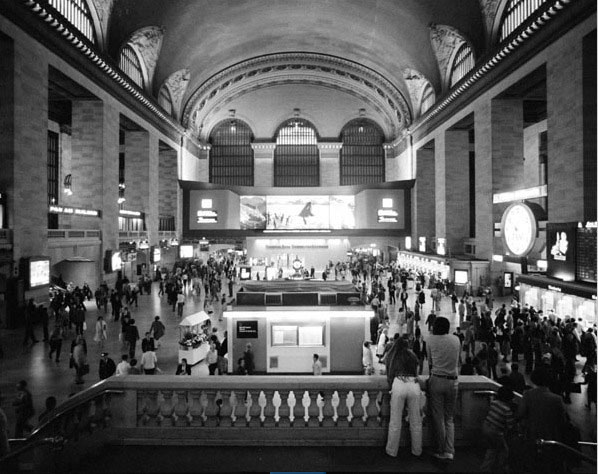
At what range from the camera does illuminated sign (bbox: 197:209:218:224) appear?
32.7 meters

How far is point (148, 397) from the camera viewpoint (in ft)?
13.8

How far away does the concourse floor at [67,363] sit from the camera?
695 cm

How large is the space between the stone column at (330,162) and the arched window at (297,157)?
56cm

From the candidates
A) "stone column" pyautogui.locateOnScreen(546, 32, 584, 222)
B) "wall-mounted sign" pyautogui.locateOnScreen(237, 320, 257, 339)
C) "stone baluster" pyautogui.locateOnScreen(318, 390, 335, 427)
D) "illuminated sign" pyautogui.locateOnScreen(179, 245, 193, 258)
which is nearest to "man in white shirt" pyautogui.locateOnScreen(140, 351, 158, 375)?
"wall-mounted sign" pyautogui.locateOnScreen(237, 320, 257, 339)

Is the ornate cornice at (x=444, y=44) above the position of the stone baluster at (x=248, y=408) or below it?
above

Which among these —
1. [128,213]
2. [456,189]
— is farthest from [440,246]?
[128,213]

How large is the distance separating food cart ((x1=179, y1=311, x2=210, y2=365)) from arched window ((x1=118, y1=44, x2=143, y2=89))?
17.7m

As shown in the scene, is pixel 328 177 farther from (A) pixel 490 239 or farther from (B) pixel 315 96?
(A) pixel 490 239

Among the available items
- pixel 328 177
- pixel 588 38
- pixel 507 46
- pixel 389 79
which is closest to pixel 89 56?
pixel 507 46

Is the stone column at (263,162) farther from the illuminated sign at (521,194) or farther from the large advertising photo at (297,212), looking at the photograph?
the illuminated sign at (521,194)

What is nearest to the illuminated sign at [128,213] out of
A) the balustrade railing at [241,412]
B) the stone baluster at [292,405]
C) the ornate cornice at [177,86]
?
the ornate cornice at [177,86]

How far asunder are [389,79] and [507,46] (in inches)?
673

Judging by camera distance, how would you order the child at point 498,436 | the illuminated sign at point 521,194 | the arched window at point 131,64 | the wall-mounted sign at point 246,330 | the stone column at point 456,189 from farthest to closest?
the stone column at point 456,189 → the arched window at point 131,64 → the illuminated sign at point 521,194 → the wall-mounted sign at point 246,330 → the child at point 498,436

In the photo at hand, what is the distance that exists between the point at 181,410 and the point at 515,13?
2059cm
